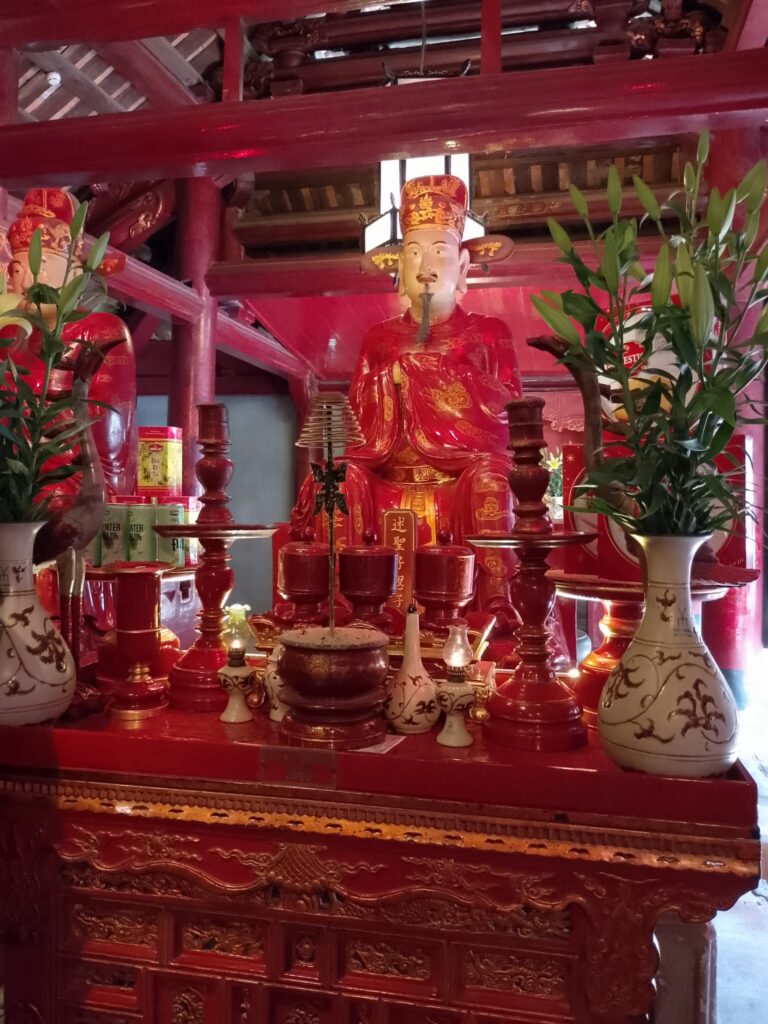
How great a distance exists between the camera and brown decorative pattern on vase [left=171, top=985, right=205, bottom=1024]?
4.19 ft

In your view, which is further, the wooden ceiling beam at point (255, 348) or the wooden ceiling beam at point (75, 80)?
the wooden ceiling beam at point (255, 348)

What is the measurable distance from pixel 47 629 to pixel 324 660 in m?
0.54

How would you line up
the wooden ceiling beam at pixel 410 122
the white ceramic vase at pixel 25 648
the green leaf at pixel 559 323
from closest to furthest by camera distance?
the green leaf at pixel 559 323
the white ceramic vase at pixel 25 648
the wooden ceiling beam at pixel 410 122

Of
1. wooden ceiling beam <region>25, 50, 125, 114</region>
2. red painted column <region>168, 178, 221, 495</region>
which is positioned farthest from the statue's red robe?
wooden ceiling beam <region>25, 50, 125, 114</region>

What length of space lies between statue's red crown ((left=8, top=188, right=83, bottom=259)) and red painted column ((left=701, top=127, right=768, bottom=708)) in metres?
3.73

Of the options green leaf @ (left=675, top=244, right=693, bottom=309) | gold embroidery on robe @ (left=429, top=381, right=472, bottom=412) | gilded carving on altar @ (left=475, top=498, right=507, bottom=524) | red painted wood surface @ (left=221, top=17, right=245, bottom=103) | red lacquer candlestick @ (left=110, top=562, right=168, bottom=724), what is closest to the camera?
green leaf @ (left=675, top=244, right=693, bottom=309)

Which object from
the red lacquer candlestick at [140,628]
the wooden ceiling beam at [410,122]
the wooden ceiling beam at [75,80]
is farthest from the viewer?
the wooden ceiling beam at [75,80]

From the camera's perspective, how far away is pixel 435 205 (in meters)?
3.03

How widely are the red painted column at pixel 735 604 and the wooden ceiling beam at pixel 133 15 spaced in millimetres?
2508

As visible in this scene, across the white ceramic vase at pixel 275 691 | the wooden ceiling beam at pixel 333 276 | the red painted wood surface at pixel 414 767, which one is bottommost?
the red painted wood surface at pixel 414 767

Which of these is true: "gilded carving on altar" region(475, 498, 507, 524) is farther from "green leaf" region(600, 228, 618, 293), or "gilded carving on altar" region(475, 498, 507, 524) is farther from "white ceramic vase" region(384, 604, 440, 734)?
"green leaf" region(600, 228, 618, 293)

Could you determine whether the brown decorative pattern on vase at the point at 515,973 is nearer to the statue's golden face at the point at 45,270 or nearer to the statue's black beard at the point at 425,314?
the statue's black beard at the point at 425,314

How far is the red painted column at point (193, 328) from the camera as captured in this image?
5684 mm

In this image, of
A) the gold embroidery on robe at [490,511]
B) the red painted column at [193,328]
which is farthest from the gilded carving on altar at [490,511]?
the red painted column at [193,328]
